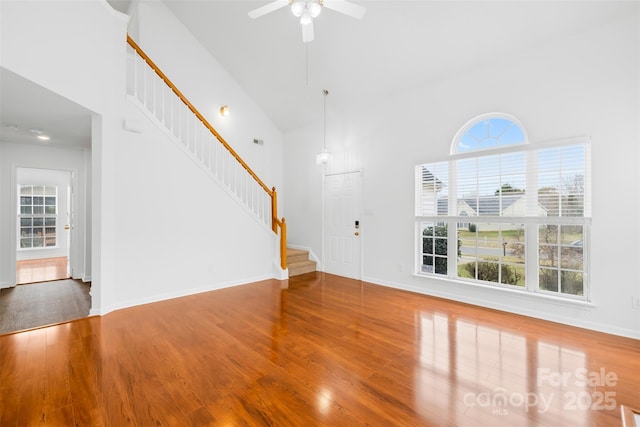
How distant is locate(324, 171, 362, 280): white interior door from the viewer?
17.8 ft

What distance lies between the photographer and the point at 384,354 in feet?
8.32

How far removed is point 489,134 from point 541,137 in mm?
614

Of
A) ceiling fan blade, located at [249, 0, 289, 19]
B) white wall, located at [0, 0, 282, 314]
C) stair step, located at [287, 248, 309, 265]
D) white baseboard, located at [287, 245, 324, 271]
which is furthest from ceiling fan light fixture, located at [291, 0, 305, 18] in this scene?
white baseboard, located at [287, 245, 324, 271]

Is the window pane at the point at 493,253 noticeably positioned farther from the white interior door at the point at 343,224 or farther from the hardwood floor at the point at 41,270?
the hardwood floor at the point at 41,270

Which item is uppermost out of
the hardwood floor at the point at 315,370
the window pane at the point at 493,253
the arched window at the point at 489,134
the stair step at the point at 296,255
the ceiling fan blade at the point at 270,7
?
the ceiling fan blade at the point at 270,7

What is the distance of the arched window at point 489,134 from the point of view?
3.67m

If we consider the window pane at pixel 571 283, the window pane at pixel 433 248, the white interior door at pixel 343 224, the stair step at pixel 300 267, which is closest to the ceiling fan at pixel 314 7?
the white interior door at pixel 343 224

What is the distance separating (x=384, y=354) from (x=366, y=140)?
3807 mm

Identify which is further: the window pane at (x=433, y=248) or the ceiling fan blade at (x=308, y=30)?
the window pane at (x=433, y=248)

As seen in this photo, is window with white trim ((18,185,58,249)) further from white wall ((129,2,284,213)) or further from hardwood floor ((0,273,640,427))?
hardwood floor ((0,273,640,427))

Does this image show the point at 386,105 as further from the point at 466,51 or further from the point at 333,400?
the point at 333,400

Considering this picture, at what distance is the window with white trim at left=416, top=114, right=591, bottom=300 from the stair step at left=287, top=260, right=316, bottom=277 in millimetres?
2367

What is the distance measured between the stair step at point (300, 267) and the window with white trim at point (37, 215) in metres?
6.96

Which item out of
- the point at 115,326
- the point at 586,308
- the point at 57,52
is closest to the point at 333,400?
the point at 115,326
